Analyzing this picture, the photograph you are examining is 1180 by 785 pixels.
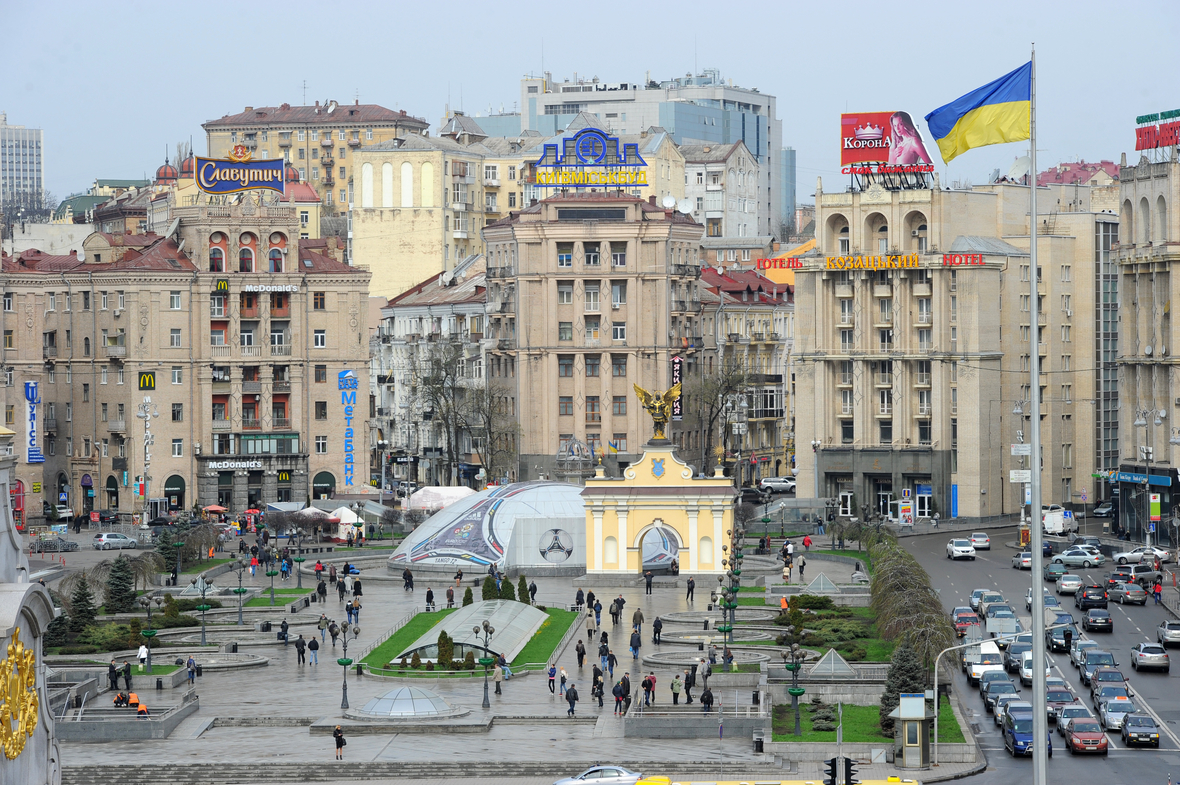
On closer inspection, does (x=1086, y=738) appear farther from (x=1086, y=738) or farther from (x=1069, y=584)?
(x=1069, y=584)

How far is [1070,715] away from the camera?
56562 millimetres

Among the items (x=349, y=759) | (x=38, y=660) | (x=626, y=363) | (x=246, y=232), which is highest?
(x=246, y=232)

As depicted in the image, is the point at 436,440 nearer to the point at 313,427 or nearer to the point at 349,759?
the point at 313,427

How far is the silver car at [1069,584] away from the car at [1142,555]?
1078 cm

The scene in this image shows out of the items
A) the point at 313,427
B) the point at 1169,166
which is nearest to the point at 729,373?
the point at 313,427

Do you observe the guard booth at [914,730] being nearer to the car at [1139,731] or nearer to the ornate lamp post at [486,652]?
the car at [1139,731]

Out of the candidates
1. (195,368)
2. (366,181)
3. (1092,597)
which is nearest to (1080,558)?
(1092,597)

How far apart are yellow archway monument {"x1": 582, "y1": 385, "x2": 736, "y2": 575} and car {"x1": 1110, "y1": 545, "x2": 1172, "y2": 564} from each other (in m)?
21.2

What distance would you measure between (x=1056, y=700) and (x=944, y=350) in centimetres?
6732

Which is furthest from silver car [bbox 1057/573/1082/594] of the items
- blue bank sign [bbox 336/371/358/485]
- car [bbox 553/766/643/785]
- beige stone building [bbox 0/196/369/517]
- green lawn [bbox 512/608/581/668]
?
beige stone building [bbox 0/196/369/517]

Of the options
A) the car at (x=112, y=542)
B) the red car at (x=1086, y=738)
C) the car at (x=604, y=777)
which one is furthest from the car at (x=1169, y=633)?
the car at (x=112, y=542)

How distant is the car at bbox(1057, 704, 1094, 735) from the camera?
184 feet

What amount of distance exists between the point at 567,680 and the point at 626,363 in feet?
226

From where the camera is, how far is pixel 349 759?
5438cm
